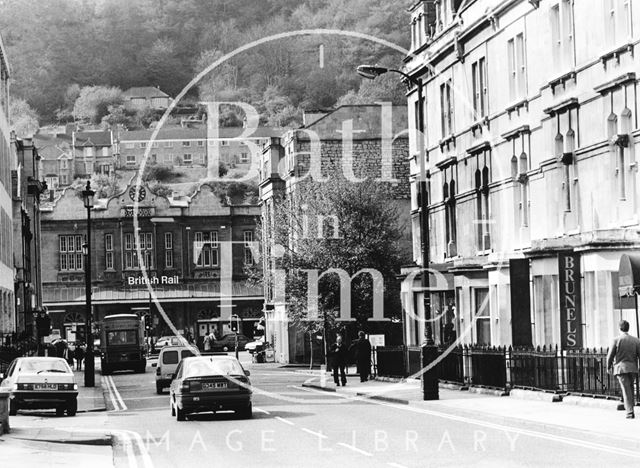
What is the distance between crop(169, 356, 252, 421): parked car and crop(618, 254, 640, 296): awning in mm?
8703

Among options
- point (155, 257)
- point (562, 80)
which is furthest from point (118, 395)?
point (155, 257)

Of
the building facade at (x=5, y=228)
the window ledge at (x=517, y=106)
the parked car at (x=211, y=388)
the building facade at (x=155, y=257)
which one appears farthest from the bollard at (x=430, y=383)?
the building facade at (x=155, y=257)

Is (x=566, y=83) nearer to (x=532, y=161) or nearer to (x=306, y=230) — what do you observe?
(x=532, y=161)

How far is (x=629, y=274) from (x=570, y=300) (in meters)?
4.12

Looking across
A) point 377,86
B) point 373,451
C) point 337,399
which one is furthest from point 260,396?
point 377,86

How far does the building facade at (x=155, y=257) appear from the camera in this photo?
131750mm

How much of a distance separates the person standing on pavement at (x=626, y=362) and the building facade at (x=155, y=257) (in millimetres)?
105625

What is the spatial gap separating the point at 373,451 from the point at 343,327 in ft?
152

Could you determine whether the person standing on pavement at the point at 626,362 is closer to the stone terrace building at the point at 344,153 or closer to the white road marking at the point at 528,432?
the white road marking at the point at 528,432

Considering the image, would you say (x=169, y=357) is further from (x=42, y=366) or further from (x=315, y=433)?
(x=315, y=433)

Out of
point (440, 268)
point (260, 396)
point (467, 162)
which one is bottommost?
point (260, 396)

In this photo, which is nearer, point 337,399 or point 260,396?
point 337,399

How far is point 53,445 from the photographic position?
24.5 m

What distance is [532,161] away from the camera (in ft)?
135
